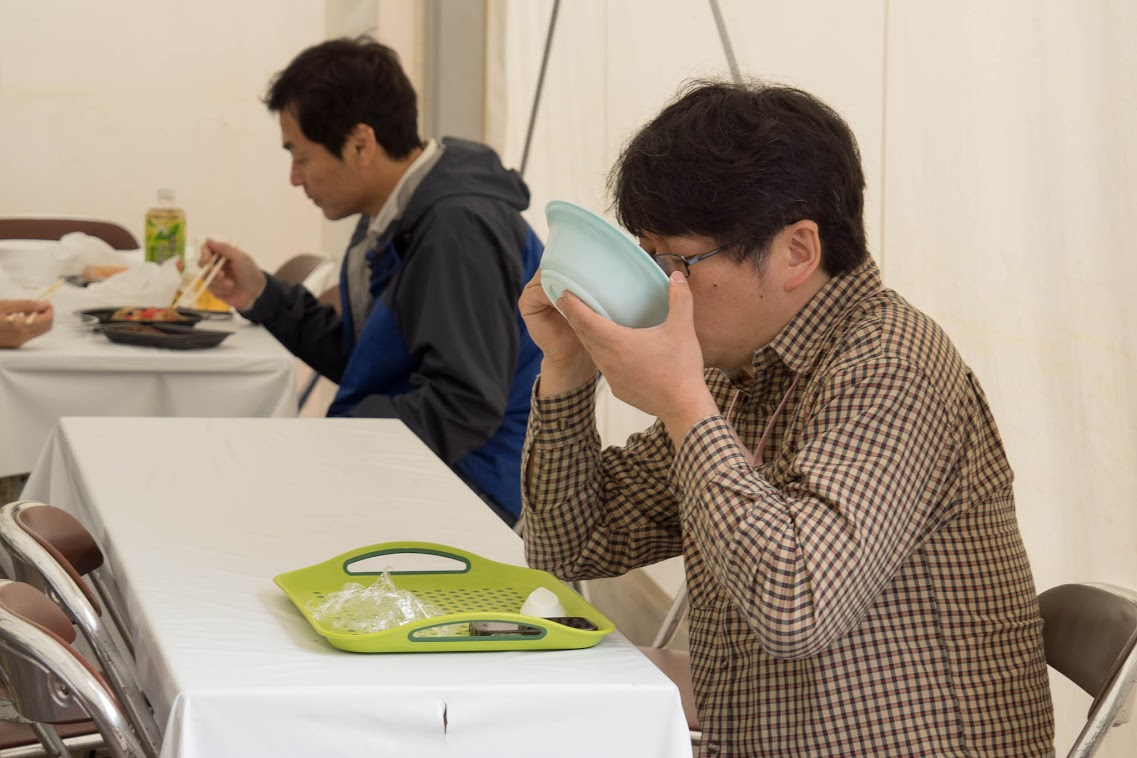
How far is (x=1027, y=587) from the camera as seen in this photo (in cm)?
101

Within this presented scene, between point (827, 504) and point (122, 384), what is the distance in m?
1.56

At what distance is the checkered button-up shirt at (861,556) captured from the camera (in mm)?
875

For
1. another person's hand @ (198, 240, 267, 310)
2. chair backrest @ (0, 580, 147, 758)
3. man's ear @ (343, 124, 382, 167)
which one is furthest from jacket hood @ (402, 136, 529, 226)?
chair backrest @ (0, 580, 147, 758)

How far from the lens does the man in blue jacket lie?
Result: 1.95 meters

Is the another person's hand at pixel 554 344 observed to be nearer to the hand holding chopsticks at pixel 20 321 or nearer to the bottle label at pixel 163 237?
the hand holding chopsticks at pixel 20 321

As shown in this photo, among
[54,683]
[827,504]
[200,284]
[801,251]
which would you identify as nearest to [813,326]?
[801,251]

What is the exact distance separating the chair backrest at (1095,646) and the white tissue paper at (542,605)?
41 cm

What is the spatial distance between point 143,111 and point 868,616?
4683 mm

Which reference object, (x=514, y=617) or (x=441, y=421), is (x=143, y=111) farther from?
(x=514, y=617)

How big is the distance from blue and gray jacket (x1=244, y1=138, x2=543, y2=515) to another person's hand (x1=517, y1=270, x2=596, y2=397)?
83 centimetres

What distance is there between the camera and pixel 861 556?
34.4 inches

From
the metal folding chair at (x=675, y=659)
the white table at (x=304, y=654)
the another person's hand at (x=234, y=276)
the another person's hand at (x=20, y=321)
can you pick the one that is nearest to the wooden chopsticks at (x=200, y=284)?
the another person's hand at (x=234, y=276)

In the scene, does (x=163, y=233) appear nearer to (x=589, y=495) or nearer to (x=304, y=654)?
(x=589, y=495)

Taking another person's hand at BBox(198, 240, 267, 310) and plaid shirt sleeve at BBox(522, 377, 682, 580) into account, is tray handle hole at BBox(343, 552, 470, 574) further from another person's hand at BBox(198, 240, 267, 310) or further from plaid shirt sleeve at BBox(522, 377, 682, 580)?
another person's hand at BBox(198, 240, 267, 310)
